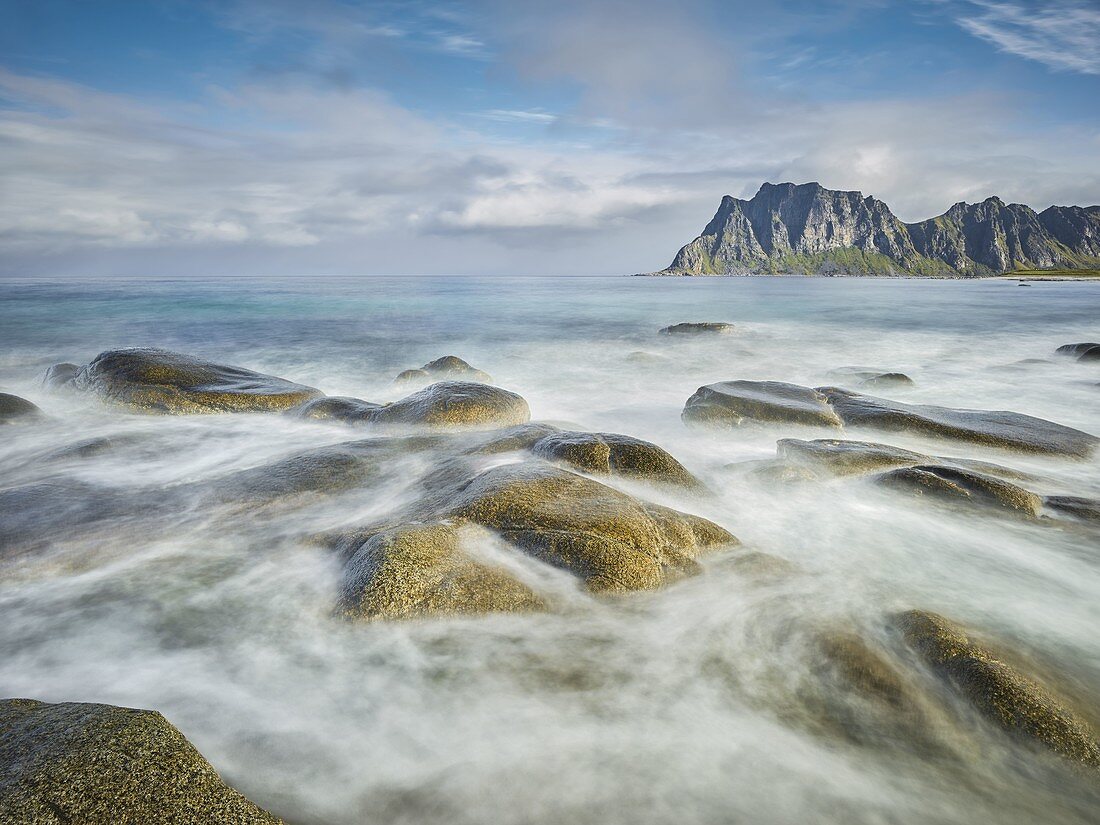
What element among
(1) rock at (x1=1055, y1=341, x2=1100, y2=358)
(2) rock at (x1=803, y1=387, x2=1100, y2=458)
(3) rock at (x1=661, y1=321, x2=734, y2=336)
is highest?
(3) rock at (x1=661, y1=321, x2=734, y2=336)

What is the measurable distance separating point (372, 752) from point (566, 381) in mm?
15824

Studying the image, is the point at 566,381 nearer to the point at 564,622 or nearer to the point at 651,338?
the point at 651,338

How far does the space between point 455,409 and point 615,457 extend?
11.9 feet

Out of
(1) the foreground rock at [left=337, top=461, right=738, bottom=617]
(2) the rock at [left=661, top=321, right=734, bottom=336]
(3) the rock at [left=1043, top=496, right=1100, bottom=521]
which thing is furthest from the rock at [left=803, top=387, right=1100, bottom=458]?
(2) the rock at [left=661, top=321, right=734, bottom=336]

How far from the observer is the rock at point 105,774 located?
7.66 feet

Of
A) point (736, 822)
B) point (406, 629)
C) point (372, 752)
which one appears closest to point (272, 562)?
point (406, 629)

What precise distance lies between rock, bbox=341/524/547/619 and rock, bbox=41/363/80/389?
14.1 metres

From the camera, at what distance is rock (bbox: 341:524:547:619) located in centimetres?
475

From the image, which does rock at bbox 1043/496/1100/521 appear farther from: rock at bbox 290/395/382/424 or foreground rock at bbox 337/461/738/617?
rock at bbox 290/395/382/424

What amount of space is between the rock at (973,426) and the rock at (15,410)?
16241mm

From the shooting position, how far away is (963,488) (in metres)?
7.48

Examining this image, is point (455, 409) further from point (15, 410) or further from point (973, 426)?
point (973, 426)

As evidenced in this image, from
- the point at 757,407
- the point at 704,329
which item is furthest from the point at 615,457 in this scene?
the point at 704,329

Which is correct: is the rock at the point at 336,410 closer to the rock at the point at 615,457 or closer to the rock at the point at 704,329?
the rock at the point at 615,457
